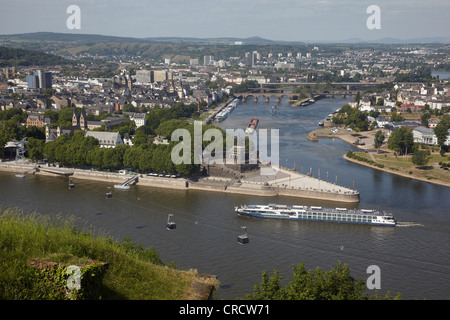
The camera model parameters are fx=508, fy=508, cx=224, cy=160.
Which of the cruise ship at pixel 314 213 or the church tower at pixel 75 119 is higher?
the church tower at pixel 75 119

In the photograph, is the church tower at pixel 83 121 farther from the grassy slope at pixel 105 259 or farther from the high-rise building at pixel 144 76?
the high-rise building at pixel 144 76

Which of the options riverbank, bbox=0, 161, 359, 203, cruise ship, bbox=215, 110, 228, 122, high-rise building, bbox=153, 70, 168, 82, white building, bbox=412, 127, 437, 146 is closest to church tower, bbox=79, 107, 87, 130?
riverbank, bbox=0, 161, 359, 203

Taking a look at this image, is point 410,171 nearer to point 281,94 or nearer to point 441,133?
point 441,133

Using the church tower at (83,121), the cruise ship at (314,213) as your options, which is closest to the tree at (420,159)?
the cruise ship at (314,213)

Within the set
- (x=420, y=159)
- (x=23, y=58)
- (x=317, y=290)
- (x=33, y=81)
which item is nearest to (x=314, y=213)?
(x=317, y=290)

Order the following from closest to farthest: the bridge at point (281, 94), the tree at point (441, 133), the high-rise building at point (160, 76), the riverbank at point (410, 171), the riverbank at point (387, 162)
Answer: the riverbank at point (410, 171) → the riverbank at point (387, 162) → the tree at point (441, 133) → the bridge at point (281, 94) → the high-rise building at point (160, 76)

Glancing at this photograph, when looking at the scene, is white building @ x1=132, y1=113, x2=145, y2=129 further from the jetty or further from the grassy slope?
the grassy slope

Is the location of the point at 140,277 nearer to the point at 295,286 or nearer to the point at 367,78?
the point at 295,286
